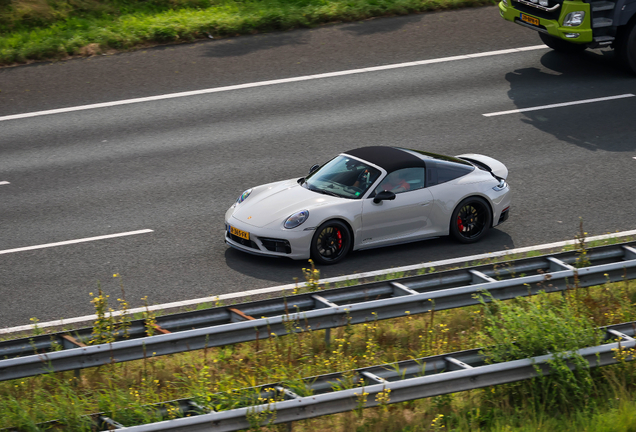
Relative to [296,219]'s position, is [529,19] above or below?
above

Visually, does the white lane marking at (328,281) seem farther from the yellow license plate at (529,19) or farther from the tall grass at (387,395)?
the yellow license plate at (529,19)

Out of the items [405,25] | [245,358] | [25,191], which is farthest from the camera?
[405,25]

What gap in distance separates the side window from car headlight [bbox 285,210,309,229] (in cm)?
102

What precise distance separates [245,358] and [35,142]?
339 inches

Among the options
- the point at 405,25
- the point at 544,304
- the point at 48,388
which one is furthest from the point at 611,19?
the point at 48,388

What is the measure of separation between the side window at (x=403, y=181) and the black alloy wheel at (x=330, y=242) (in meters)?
0.71

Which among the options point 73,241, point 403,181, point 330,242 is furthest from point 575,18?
point 73,241

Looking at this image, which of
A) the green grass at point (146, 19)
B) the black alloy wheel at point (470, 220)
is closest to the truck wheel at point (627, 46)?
the green grass at point (146, 19)

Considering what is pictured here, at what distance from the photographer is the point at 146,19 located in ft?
61.4

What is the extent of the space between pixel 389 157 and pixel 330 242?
4.82ft

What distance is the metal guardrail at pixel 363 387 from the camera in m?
5.55

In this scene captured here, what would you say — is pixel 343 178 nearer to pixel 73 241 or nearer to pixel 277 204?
pixel 277 204

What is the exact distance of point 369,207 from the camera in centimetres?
976

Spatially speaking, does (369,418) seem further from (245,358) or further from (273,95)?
(273,95)
